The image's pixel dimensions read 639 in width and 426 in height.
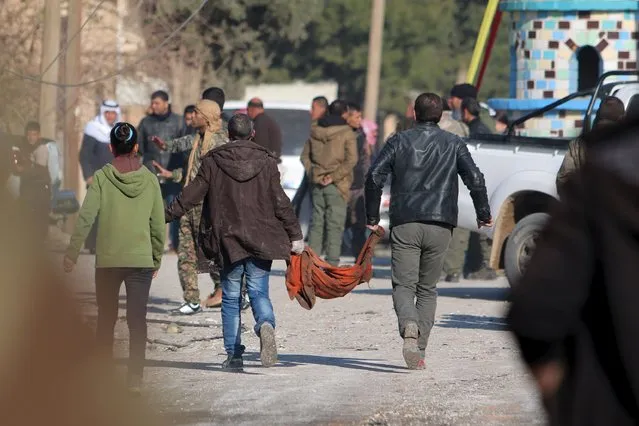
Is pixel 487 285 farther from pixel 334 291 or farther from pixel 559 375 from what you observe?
pixel 559 375

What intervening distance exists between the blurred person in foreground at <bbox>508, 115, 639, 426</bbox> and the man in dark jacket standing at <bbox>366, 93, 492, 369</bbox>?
22.1 feet

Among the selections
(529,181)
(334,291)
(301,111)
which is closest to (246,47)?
(301,111)

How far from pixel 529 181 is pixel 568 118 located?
17.4 ft

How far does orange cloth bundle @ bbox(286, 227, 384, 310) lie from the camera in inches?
414

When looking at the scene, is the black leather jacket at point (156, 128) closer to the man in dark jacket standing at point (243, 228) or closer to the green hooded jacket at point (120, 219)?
the man in dark jacket standing at point (243, 228)

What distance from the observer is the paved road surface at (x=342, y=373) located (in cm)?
828

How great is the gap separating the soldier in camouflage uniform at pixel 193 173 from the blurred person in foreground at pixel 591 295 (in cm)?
906

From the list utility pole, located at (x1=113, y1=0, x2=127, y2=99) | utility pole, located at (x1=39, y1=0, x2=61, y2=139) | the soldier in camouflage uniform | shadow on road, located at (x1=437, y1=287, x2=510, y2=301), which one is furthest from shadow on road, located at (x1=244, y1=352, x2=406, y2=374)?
utility pole, located at (x1=113, y1=0, x2=127, y2=99)

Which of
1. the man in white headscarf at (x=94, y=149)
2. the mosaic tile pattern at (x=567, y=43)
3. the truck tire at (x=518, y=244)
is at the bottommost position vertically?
the truck tire at (x=518, y=244)

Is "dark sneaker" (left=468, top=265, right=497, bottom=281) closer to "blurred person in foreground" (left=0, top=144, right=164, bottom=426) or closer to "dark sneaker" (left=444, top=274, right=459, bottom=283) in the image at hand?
"dark sneaker" (left=444, top=274, right=459, bottom=283)

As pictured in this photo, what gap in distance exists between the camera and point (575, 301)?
3.10 m

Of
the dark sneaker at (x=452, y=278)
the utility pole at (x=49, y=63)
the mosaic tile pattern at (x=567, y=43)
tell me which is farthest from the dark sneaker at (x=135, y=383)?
the utility pole at (x=49, y=63)

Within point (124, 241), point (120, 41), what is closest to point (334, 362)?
point (124, 241)

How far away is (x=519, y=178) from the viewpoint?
1480 cm
